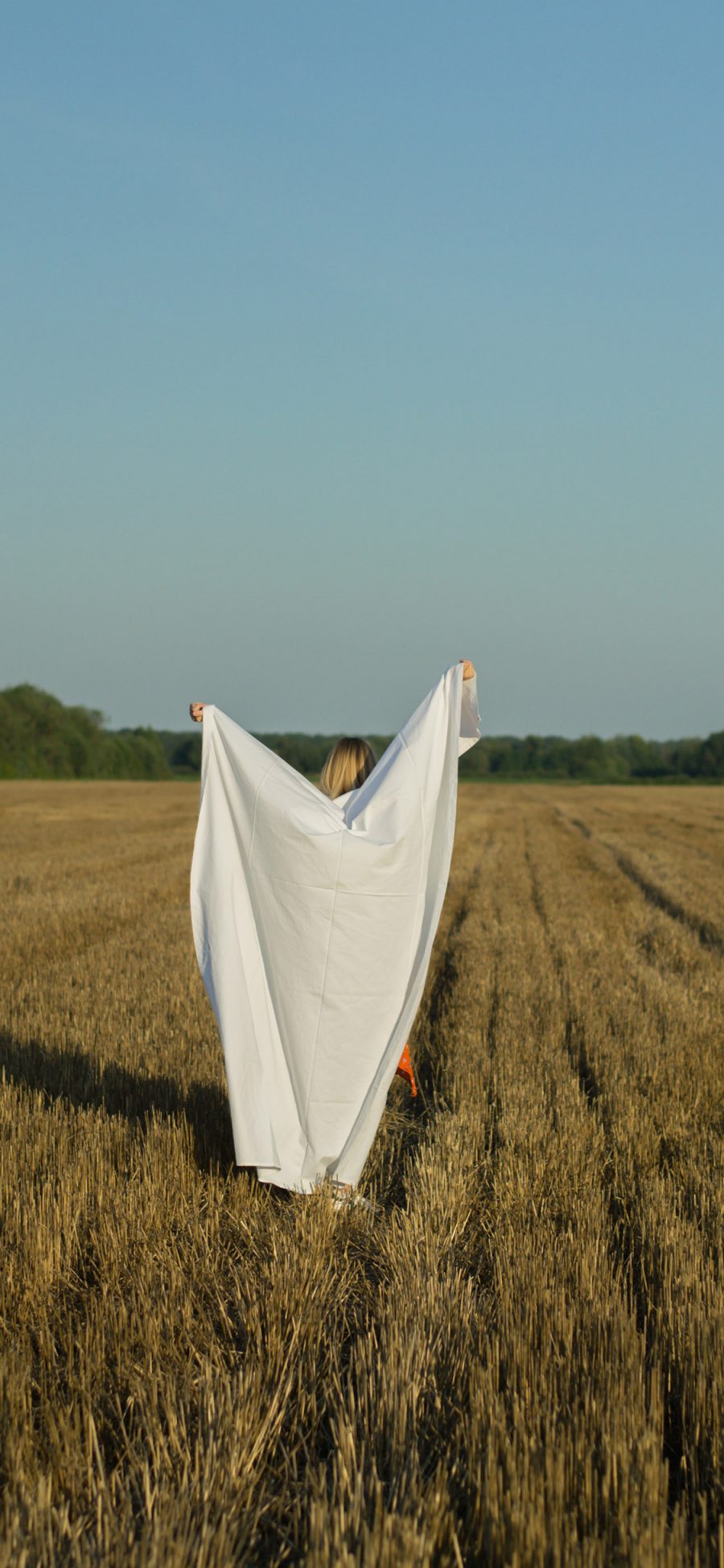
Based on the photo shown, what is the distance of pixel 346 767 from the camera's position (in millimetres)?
5301

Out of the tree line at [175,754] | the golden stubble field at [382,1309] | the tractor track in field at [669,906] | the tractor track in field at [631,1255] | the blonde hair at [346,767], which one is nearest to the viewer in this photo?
the golden stubble field at [382,1309]

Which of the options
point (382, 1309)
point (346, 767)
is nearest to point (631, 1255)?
Result: point (382, 1309)

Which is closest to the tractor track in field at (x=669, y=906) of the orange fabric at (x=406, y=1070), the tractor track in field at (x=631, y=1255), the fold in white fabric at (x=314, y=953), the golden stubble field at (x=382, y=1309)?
the golden stubble field at (x=382, y=1309)

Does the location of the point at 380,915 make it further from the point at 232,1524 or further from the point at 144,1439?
the point at 232,1524

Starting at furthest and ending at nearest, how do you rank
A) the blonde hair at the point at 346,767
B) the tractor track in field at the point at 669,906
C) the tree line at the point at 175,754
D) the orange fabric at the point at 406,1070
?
the tree line at the point at 175,754, the tractor track in field at the point at 669,906, the orange fabric at the point at 406,1070, the blonde hair at the point at 346,767

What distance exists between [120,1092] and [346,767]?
225cm

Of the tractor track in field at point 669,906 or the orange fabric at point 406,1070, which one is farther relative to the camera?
the tractor track in field at point 669,906

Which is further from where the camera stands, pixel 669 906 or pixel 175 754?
pixel 175 754

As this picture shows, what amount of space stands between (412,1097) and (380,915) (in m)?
2.19

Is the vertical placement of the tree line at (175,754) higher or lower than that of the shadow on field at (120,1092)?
higher

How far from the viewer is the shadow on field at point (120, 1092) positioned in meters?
5.28

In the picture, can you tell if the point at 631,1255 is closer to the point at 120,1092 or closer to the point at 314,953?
the point at 314,953

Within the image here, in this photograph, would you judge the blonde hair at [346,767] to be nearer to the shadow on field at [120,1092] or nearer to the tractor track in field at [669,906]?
the shadow on field at [120,1092]

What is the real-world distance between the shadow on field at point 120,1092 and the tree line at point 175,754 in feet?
198
